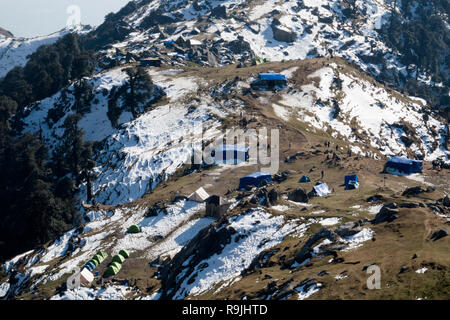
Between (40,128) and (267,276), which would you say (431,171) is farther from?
(40,128)

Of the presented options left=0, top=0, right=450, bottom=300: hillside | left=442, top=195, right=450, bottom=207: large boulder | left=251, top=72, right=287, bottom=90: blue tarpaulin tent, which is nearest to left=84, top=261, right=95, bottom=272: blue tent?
left=0, top=0, right=450, bottom=300: hillside

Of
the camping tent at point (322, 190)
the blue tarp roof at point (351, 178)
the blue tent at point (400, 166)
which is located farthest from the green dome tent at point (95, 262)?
the blue tent at point (400, 166)

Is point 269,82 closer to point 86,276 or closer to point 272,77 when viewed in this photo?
point 272,77

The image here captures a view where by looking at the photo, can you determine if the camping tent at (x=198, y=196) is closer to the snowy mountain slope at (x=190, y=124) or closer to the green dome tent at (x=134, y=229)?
the green dome tent at (x=134, y=229)

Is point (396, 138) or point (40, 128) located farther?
point (40, 128)

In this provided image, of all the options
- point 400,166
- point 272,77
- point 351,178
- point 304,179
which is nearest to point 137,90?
point 272,77

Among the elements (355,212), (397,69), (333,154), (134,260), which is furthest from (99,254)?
(397,69)

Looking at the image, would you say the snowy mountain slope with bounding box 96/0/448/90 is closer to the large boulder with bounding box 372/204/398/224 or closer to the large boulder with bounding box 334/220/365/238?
the large boulder with bounding box 372/204/398/224
